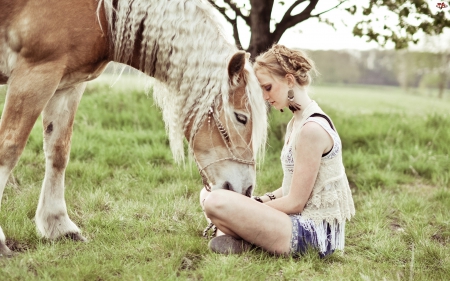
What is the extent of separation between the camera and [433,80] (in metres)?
45.4

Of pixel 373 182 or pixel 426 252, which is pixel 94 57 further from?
pixel 373 182

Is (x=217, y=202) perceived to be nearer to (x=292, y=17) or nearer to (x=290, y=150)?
(x=290, y=150)

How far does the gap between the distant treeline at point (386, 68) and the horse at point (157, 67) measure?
120 ft

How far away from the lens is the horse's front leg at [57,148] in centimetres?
299

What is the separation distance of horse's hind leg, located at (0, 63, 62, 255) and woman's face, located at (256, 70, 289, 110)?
114cm

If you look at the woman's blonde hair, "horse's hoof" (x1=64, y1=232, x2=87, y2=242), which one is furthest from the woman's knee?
"horse's hoof" (x1=64, y1=232, x2=87, y2=242)

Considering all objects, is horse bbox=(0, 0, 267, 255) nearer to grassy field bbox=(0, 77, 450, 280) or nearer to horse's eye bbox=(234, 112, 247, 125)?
horse's eye bbox=(234, 112, 247, 125)

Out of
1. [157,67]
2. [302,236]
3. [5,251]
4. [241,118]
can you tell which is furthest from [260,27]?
[5,251]

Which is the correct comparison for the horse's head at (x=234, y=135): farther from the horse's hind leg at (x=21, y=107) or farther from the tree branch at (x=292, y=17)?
the tree branch at (x=292, y=17)

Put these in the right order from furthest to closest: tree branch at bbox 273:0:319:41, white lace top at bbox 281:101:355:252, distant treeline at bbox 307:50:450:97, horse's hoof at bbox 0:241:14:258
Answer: distant treeline at bbox 307:50:450:97, tree branch at bbox 273:0:319:41, white lace top at bbox 281:101:355:252, horse's hoof at bbox 0:241:14:258

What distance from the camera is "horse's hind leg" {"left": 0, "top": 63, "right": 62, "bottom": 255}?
8.02 ft

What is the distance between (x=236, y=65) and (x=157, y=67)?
0.56 m

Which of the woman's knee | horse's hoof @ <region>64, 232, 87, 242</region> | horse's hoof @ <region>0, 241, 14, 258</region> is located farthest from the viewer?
horse's hoof @ <region>64, 232, 87, 242</region>

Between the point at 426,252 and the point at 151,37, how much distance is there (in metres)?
2.10
